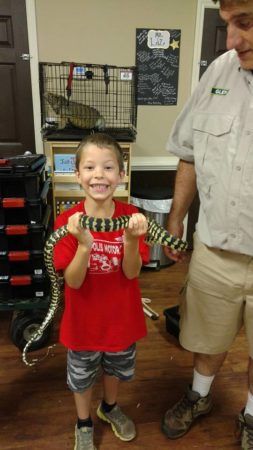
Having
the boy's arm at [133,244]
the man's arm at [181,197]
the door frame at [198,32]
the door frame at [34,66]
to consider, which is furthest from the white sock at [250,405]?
the door frame at [198,32]

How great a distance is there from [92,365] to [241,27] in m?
1.39

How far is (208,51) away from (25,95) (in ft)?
5.79

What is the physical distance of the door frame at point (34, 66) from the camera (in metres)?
3.01

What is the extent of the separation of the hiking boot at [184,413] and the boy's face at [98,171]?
1.18 meters

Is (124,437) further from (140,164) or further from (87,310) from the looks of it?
(140,164)

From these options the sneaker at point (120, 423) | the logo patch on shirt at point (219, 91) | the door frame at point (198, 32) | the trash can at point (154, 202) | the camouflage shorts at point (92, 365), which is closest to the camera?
the logo patch on shirt at point (219, 91)

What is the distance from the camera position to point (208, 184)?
1.40 meters

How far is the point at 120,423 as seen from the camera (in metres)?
1.74

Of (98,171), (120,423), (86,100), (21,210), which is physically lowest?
(120,423)

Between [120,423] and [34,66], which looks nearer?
[120,423]

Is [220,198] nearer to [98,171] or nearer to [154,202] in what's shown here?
[98,171]

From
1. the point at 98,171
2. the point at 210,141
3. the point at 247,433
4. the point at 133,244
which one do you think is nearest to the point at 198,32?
the point at 210,141

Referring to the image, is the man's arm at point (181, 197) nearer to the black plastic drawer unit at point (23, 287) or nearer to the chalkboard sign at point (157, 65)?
the black plastic drawer unit at point (23, 287)

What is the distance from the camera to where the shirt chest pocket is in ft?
4.39
